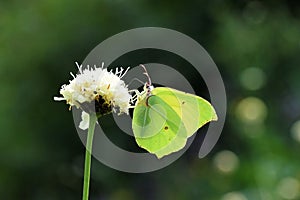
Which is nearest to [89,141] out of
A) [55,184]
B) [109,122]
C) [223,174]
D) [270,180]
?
[270,180]

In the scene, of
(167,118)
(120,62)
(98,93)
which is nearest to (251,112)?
(120,62)

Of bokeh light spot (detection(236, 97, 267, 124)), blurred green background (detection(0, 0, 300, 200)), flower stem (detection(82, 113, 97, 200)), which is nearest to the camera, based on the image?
flower stem (detection(82, 113, 97, 200))

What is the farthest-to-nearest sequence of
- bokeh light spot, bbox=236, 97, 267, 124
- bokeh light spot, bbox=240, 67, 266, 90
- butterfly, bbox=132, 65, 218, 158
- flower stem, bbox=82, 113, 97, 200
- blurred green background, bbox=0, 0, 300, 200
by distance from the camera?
blurred green background, bbox=0, 0, 300, 200 → bokeh light spot, bbox=240, 67, 266, 90 → bokeh light spot, bbox=236, 97, 267, 124 → butterfly, bbox=132, 65, 218, 158 → flower stem, bbox=82, 113, 97, 200

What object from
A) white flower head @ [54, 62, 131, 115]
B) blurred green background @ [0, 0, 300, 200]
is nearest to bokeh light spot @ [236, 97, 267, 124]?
blurred green background @ [0, 0, 300, 200]

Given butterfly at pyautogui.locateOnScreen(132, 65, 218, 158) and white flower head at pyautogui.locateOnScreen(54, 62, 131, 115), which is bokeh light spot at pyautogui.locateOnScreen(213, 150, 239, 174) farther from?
white flower head at pyautogui.locateOnScreen(54, 62, 131, 115)

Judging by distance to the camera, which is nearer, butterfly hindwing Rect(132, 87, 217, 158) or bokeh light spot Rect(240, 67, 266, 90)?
butterfly hindwing Rect(132, 87, 217, 158)

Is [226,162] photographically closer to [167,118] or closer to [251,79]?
[251,79]

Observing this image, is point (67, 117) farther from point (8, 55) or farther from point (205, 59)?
point (205, 59)

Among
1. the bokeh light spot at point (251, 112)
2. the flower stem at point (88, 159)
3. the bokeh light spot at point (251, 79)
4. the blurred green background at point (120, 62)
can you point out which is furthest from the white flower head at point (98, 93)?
the blurred green background at point (120, 62)
